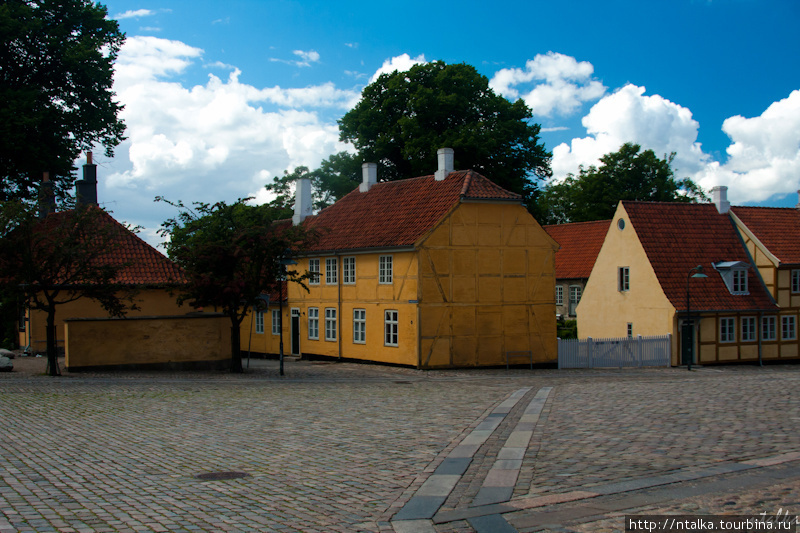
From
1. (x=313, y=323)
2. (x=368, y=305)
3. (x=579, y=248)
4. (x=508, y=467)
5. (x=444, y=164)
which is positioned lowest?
(x=508, y=467)

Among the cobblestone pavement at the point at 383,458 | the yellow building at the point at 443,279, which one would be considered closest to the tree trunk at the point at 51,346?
the cobblestone pavement at the point at 383,458

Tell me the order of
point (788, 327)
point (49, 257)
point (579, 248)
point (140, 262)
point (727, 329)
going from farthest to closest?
point (579, 248) < point (788, 327) < point (727, 329) < point (140, 262) < point (49, 257)

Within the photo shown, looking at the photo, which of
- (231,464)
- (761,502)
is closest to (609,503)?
(761,502)

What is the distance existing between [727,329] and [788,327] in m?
4.43

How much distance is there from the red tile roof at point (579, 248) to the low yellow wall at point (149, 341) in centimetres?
2749

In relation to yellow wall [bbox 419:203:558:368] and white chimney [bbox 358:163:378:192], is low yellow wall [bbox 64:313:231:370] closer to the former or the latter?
yellow wall [bbox 419:203:558:368]

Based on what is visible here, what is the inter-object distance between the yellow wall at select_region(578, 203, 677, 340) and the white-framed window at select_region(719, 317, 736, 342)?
318 centimetres

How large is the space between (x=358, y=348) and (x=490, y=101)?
2079cm

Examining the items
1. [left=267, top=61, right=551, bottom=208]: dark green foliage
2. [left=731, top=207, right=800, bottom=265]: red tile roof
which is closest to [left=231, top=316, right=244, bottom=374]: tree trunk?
[left=267, top=61, right=551, bottom=208]: dark green foliage

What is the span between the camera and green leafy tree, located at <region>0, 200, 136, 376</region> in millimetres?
22516

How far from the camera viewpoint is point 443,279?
29938mm

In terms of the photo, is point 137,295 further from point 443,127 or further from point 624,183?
point 624,183

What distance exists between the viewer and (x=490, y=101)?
45.9 m

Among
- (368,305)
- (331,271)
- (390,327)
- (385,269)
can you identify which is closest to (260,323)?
(331,271)
